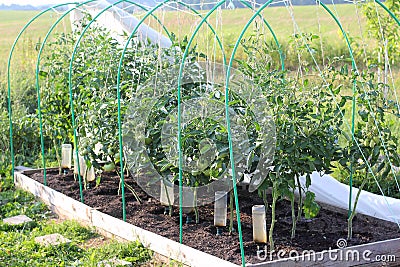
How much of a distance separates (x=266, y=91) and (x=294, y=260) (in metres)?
1.05

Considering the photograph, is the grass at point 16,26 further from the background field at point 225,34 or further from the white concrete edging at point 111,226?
the white concrete edging at point 111,226

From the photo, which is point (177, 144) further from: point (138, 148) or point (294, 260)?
point (294, 260)

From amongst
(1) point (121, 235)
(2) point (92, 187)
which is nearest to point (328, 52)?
(2) point (92, 187)

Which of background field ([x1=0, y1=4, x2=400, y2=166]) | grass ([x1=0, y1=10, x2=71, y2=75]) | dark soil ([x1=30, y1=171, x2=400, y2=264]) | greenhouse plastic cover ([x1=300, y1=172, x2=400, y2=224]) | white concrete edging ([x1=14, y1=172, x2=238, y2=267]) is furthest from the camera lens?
grass ([x1=0, y1=10, x2=71, y2=75])

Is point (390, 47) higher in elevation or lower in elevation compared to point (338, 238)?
higher

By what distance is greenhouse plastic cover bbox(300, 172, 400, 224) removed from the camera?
457cm

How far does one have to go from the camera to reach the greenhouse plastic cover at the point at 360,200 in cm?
457

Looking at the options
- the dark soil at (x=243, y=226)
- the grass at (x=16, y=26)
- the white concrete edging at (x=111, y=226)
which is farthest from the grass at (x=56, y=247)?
the grass at (x=16, y=26)

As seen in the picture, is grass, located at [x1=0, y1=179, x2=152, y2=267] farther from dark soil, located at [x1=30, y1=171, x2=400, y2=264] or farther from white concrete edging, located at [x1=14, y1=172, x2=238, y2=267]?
dark soil, located at [x1=30, y1=171, x2=400, y2=264]

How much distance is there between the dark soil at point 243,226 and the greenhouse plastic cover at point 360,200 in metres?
0.11

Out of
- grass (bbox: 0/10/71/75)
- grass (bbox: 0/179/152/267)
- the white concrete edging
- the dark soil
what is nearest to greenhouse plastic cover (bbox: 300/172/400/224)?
the dark soil

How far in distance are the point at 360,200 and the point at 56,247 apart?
2327 mm

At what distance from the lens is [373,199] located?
4691 millimetres

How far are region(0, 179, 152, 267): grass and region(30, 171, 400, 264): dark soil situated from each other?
248 millimetres
